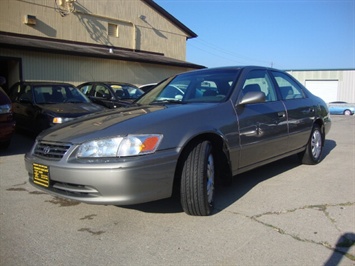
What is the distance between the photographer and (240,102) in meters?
4.10

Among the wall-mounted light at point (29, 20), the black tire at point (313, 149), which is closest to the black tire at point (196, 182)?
the black tire at point (313, 149)

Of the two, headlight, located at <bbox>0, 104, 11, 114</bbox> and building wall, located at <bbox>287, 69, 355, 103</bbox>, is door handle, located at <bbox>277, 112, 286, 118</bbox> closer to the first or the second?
headlight, located at <bbox>0, 104, 11, 114</bbox>

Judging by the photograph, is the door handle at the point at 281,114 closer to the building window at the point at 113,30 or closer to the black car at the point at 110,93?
the black car at the point at 110,93

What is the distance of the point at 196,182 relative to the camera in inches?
131

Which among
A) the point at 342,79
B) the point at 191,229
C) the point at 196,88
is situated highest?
the point at 342,79

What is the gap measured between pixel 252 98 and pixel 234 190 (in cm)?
124

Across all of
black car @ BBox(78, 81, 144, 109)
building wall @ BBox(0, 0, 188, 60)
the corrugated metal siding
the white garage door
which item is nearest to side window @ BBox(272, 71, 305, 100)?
black car @ BBox(78, 81, 144, 109)

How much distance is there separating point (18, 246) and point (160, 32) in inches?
759

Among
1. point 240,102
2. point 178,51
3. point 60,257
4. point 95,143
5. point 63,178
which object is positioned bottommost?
point 60,257

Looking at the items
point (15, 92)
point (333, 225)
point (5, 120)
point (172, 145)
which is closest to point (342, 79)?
point (15, 92)

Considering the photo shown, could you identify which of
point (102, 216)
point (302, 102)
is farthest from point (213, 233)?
point (302, 102)

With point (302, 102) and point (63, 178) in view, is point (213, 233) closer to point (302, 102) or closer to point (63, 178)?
point (63, 178)

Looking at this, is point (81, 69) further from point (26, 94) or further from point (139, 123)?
point (139, 123)

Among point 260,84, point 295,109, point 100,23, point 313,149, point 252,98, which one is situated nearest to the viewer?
point 252,98
